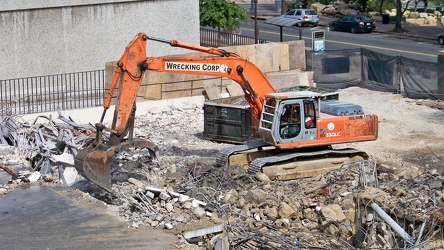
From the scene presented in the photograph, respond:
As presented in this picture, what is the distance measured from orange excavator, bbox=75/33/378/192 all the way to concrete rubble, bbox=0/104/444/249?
A: 94 cm

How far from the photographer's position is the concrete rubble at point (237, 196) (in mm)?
15273

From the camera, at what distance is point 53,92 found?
28.6 metres

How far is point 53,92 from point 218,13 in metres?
13.8

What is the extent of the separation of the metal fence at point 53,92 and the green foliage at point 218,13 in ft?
37.1

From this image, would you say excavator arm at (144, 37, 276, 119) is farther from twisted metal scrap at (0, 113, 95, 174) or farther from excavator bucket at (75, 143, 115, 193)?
twisted metal scrap at (0, 113, 95, 174)

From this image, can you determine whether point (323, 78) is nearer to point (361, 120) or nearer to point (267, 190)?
point (361, 120)

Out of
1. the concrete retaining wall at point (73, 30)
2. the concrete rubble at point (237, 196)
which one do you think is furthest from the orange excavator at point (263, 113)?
the concrete retaining wall at point (73, 30)

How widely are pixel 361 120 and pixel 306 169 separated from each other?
2081 millimetres

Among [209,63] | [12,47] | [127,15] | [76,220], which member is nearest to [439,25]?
[127,15]

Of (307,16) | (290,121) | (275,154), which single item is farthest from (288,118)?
(307,16)

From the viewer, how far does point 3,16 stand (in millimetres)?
28984

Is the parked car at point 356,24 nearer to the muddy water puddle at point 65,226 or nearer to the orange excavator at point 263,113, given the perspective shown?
the orange excavator at point 263,113

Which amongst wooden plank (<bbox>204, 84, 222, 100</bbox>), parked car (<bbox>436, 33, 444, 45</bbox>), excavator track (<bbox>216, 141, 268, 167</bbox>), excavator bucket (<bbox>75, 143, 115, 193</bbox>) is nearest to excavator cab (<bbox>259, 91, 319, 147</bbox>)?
excavator track (<bbox>216, 141, 268, 167</bbox>)

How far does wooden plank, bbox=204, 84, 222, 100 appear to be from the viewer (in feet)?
97.6
